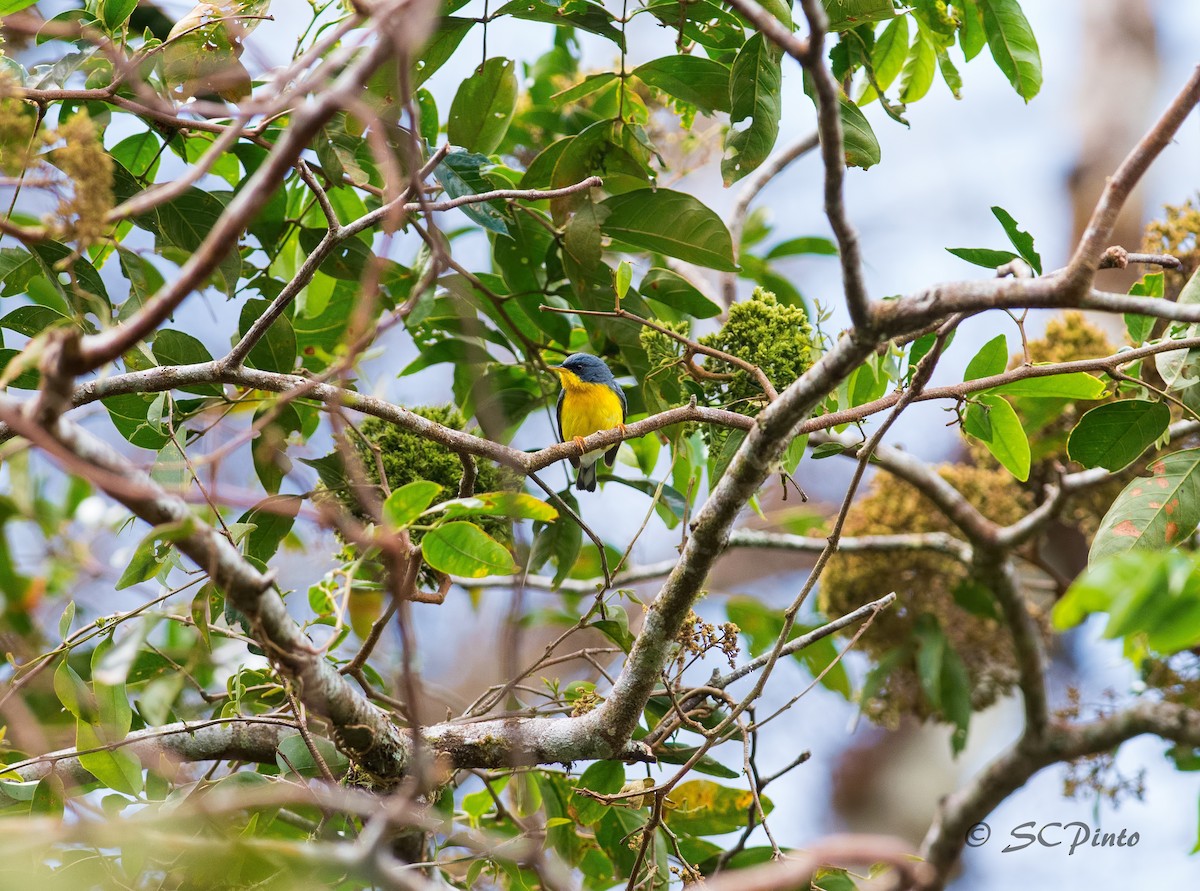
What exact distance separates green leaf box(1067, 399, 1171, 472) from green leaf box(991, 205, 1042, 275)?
446 mm

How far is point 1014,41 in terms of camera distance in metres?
2.79

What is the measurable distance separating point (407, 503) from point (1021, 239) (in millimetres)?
1485

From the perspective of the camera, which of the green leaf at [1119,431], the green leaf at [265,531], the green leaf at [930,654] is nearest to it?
the green leaf at [1119,431]

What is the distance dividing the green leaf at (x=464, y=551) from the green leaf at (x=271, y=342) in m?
1.22

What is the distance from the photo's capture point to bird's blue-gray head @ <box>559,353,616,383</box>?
11.6ft

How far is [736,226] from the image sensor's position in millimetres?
4523

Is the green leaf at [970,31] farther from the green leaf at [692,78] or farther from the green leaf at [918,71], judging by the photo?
the green leaf at [692,78]

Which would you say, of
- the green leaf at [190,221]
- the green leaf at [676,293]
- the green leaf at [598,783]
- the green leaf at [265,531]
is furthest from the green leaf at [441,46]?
the green leaf at [598,783]

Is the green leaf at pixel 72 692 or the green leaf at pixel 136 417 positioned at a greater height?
the green leaf at pixel 136 417

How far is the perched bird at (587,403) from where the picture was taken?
365 centimetres

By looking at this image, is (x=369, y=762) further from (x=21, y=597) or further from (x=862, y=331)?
(x=862, y=331)

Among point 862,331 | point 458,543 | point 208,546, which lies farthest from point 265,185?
point 862,331

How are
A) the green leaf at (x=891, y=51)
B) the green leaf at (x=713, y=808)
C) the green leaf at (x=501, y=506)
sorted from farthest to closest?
the green leaf at (x=891, y=51)
the green leaf at (x=713, y=808)
the green leaf at (x=501, y=506)

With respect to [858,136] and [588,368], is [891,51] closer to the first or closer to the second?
[858,136]
